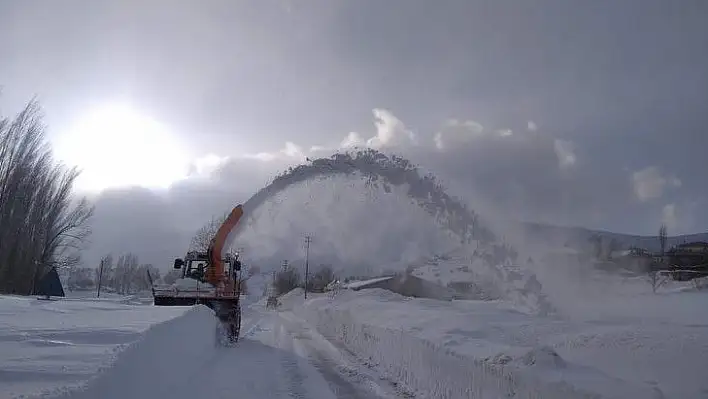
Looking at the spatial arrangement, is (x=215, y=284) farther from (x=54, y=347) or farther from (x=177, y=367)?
(x=54, y=347)

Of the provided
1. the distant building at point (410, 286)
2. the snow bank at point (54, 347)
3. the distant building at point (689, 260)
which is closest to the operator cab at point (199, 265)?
the snow bank at point (54, 347)

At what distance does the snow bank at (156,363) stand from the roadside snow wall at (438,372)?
459cm

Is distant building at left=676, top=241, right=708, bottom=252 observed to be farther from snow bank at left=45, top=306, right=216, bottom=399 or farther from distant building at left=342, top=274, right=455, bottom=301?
distant building at left=342, top=274, right=455, bottom=301

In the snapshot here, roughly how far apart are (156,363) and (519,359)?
5.32 meters

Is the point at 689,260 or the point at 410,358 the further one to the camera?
the point at 689,260

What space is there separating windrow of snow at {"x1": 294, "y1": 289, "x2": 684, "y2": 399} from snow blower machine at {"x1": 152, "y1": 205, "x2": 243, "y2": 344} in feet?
19.6

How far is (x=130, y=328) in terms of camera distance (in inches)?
309

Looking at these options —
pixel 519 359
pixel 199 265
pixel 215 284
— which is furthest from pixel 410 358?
pixel 199 265

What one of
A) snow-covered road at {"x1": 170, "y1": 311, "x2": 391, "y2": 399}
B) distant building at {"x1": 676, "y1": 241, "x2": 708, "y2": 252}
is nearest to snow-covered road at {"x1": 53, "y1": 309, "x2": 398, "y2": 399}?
snow-covered road at {"x1": 170, "y1": 311, "x2": 391, "y2": 399}

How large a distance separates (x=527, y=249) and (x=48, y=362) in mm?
12512

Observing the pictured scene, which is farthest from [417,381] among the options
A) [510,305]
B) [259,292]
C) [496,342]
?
[259,292]

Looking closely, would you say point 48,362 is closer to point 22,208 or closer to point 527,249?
point 527,249

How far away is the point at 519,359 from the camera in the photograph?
675 centimetres

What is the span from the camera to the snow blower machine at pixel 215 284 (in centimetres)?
1622
